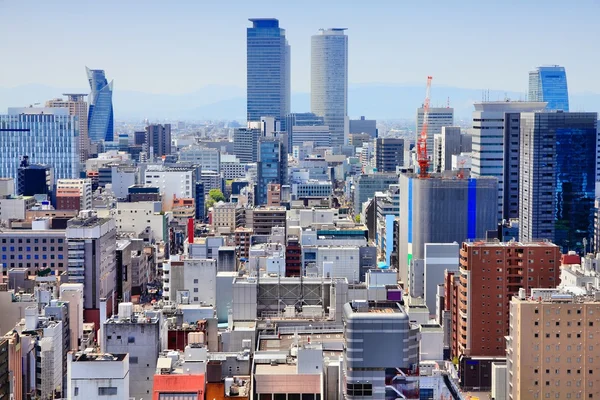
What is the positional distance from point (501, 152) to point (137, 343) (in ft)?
77.4

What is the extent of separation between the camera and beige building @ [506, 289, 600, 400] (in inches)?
866

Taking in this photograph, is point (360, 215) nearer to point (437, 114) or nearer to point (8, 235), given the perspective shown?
point (8, 235)

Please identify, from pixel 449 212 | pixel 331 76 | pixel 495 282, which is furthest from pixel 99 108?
pixel 495 282

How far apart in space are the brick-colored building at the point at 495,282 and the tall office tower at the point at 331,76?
320ft

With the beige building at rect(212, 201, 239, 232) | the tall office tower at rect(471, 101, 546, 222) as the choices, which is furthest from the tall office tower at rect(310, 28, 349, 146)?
the tall office tower at rect(471, 101, 546, 222)

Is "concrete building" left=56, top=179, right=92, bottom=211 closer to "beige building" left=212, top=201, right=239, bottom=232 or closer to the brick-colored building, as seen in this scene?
"beige building" left=212, top=201, right=239, bottom=232

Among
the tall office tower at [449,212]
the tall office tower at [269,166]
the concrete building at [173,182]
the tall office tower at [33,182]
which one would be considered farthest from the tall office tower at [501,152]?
the tall office tower at [33,182]

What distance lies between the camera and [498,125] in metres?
42.7

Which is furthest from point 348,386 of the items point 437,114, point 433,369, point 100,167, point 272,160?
point 437,114

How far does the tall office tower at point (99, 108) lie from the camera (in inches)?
4043

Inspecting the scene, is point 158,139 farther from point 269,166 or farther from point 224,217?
point 224,217

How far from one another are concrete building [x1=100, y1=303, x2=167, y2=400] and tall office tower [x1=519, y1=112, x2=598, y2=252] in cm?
1978

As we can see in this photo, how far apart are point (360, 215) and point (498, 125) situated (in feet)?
39.8

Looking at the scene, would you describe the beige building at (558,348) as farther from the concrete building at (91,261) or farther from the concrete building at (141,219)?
the concrete building at (141,219)
